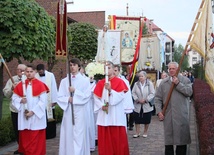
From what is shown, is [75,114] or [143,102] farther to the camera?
[143,102]

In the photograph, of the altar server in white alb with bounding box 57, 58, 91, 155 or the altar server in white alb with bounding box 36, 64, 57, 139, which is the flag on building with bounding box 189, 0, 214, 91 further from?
the altar server in white alb with bounding box 36, 64, 57, 139

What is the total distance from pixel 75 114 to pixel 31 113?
0.86m

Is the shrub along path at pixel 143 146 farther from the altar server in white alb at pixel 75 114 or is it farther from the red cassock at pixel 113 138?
the red cassock at pixel 113 138

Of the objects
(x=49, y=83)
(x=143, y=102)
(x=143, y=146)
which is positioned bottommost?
(x=143, y=146)

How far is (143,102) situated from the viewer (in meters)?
10.7

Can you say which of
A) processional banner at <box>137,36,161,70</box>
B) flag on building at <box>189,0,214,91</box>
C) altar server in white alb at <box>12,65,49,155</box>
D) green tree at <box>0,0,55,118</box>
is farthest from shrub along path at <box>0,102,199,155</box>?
processional banner at <box>137,36,161,70</box>

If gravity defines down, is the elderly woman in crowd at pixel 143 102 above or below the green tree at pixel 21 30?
below

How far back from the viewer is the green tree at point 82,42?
22.9 meters

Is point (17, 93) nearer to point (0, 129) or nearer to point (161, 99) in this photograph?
point (0, 129)

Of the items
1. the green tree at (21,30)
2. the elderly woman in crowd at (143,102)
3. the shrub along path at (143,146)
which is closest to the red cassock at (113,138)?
the shrub along path at (143,146)

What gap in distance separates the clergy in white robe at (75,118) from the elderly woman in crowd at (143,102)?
3.52 meters

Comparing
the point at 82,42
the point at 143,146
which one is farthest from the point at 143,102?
the point at 82,42

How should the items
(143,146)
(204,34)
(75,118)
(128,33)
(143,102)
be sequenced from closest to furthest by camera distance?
1. (204,34)
2. (75,118)
3. (143,146)
4. (143,102)
5. (128,33)

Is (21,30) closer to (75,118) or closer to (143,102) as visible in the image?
(75,118)
